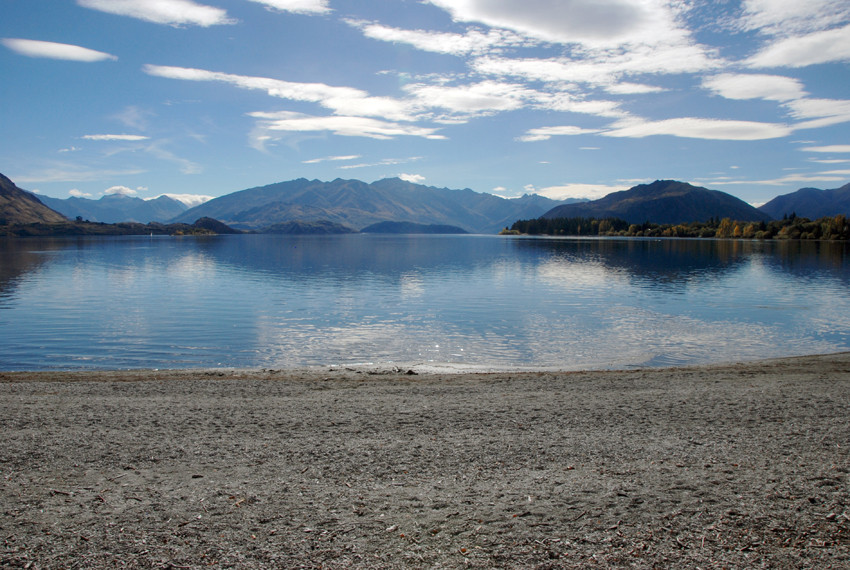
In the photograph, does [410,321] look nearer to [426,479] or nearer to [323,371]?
[323,371]

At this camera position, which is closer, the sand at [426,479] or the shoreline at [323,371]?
the sand at [426,479]

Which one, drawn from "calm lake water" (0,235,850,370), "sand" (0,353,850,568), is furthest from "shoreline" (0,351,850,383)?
"sand" (0,353,850,568)

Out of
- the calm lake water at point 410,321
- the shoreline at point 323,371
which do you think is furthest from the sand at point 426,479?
the calm lake water at point 410,321

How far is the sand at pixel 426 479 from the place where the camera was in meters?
7.65

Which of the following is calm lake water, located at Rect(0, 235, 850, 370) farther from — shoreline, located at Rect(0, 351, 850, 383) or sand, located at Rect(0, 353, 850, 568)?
sand, located at Rect(0, 353, 850, 568)

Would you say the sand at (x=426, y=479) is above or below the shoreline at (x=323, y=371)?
above

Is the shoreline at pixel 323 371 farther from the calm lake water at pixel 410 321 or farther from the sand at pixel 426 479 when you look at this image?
the sand at pixel 426 479

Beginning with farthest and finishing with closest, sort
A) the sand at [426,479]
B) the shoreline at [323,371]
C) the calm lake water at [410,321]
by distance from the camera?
the calm lake water at [410,321] < the shoreline at [323,371] < the sand at [426,479]

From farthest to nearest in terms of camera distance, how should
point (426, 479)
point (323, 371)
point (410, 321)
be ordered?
point (410, 321) → point (323, 371) → point (426, 479)

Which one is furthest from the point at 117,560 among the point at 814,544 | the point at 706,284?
the point at 706,284

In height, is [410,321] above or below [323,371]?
above

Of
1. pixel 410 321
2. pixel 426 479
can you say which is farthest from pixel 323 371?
pixel 410 321

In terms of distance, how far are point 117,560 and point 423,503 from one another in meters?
4.73

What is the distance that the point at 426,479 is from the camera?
10234 mm
